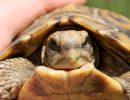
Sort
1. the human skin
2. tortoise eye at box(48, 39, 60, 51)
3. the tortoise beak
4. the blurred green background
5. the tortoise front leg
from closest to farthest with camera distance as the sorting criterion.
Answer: the tortoise beak < tortoise eye at box(48, 39, 60, 51) < the tortoise front leg < the human skin < the blurred green background

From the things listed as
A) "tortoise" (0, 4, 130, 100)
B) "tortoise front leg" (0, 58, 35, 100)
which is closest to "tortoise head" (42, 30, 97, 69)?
"tortoise" (0, 4, 130, 100)

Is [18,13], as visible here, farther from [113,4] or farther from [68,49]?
[113,4]

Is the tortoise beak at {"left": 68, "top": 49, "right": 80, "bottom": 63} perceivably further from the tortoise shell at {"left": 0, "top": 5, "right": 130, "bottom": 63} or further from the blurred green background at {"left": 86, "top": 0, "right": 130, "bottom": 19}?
the blurred green background at {"left": 86, "top": 0, "right": 130, "bottom": 19}

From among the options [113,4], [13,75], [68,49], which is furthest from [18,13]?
[113,4]

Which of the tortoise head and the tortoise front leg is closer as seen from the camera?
the tortoise head

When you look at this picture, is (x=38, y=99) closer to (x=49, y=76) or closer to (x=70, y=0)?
(x=49, y=76)

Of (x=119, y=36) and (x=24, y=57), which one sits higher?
(x=119, y=36)

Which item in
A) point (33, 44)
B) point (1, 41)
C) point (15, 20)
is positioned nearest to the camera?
point (33, 44)

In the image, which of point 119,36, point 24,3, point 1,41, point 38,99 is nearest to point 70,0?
point 24,3
